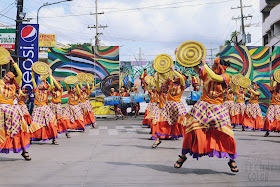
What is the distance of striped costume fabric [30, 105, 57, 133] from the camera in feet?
35.1

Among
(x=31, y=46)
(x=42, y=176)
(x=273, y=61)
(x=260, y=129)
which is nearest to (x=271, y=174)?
(x=42, y=176)

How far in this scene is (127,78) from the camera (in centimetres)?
2692

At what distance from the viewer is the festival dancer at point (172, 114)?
994 cm

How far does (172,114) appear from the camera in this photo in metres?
10.1

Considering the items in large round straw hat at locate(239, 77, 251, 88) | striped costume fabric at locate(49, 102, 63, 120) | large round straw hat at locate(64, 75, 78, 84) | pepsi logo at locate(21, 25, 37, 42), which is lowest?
striped costume fabric at locate(49, 102, 63, 120)

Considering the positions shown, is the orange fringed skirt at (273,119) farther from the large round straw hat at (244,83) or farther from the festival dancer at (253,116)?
the festival dancer at (253,116)

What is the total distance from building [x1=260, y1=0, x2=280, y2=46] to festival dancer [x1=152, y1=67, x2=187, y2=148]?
2727 cm

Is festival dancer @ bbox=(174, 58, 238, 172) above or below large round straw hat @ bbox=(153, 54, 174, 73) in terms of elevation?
below

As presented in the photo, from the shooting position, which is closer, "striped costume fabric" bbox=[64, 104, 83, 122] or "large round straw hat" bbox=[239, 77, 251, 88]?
"striped costume fabric" bbox=[64, 104, 83, 122]

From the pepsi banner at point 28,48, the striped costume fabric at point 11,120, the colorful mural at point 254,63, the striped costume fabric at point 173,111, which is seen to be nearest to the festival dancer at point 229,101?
the colorful mural at point 254,63

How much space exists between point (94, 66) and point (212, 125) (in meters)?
18.9

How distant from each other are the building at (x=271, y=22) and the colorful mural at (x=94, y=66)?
17271mm

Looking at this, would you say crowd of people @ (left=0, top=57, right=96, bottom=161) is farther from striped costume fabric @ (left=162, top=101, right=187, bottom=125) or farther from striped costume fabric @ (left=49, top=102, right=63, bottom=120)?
striped costume fabric @ (left=162, top=101, right=187, bottom=125)

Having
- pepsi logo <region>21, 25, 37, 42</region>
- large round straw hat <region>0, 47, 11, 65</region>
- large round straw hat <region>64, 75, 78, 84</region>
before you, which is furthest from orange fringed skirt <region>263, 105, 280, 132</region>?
pepsi logo <region>21, 25, 37, 42</region>
